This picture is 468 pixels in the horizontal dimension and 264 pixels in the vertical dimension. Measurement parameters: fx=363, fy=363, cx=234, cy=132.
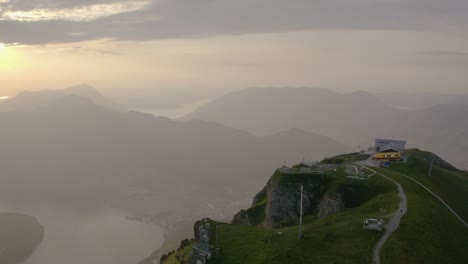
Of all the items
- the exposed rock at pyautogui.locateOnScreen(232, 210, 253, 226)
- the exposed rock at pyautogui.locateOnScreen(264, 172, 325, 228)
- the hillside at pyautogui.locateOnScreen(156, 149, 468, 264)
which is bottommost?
the exposed rock at pyautogui.locateOnScreen(232, 210, 253, 226)

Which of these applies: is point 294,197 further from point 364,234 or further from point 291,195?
point 364,234

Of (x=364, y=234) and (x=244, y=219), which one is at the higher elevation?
(x=364, y=234)

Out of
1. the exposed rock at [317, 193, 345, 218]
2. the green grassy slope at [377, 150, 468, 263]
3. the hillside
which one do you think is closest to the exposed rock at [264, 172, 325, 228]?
the hillside

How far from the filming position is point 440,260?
59.9m

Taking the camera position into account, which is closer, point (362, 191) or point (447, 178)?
point (362, 191)

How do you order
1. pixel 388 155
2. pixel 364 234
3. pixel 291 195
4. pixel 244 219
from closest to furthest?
pixel 364 234, pixel 291 195, pixel 244 219, pixel 388 155

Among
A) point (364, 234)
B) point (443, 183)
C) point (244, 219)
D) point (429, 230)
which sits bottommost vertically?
point (244, 219)

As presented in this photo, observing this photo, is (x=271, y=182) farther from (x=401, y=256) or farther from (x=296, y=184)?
(x=401, y=256)

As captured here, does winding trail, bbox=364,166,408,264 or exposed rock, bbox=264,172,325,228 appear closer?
winding trail, bbox=364,166,408,264

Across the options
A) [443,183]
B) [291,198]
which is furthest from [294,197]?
[443,183]

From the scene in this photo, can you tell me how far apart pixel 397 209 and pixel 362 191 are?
26.2 m

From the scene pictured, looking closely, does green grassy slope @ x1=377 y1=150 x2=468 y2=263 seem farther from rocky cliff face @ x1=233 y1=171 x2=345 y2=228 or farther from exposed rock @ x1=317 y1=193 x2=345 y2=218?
rocky cliff face @ x1=233 y1=171 x2=345 y2=228

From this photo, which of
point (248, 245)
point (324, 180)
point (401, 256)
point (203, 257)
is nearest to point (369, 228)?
point (401, 256)

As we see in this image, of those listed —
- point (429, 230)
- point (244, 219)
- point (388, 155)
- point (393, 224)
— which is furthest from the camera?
point (388, 155)
